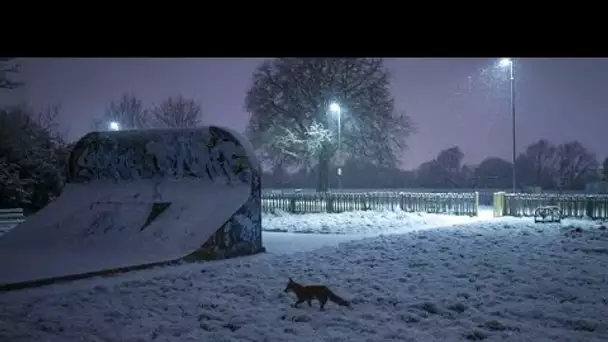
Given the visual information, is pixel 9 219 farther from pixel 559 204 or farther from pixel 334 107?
pixel 559 204

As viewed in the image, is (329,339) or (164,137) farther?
(164,137)

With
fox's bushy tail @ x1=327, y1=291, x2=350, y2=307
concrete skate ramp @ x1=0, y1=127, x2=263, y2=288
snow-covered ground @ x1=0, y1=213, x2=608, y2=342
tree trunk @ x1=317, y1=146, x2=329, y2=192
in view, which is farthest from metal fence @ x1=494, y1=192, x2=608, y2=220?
fox's bushy tail @ x1=327, y1=291, x2=350, y2=307

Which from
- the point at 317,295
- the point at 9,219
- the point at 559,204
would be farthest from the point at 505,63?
the point at 9,219

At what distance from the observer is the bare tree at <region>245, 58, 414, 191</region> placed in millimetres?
32219

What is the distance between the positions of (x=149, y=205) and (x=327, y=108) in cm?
2069

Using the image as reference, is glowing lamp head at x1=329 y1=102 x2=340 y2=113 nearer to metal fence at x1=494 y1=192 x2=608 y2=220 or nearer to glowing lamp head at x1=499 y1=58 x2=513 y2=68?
glowing lamp head at x1=499 y1=58 x2=513 y2=68

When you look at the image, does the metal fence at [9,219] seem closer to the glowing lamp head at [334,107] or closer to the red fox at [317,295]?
the red fox at [317,295]

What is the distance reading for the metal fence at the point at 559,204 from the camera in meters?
20.9

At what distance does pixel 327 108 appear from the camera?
32375 mm

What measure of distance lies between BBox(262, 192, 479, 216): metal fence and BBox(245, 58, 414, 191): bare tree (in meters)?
5.23
